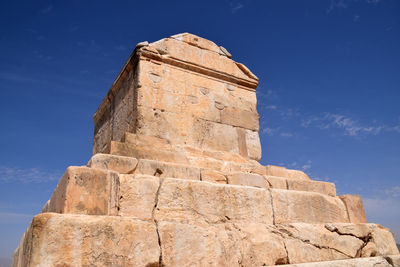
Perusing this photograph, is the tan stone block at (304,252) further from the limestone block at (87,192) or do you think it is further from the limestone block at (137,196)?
the limestone block at (87,192)

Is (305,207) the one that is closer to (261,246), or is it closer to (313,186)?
(313,186)

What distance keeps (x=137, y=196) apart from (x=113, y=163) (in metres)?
0.44

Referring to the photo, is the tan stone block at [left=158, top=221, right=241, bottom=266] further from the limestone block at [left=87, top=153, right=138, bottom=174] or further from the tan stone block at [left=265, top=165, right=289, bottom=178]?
the tan stone block at [left=265, top=165, right=289, bottom=178]

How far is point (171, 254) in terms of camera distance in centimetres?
256

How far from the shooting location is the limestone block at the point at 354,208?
13.4ft

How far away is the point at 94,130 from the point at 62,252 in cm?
478

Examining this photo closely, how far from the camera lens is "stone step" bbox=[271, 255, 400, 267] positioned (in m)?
3.11

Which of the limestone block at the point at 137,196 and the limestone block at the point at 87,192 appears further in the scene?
the limestone block at the point at 137,196

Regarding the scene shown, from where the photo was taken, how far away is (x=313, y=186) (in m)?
4.12

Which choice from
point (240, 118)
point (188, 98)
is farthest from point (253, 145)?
point (188, 98)

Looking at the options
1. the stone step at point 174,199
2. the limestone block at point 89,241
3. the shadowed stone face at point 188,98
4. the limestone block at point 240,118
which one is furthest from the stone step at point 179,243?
the limestone block at point 240,118

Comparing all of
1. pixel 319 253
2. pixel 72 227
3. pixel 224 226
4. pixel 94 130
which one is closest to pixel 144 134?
pixel 224 226

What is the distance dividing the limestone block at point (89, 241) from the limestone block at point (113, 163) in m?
0.61

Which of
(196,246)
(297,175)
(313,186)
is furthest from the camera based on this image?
(297,175)
